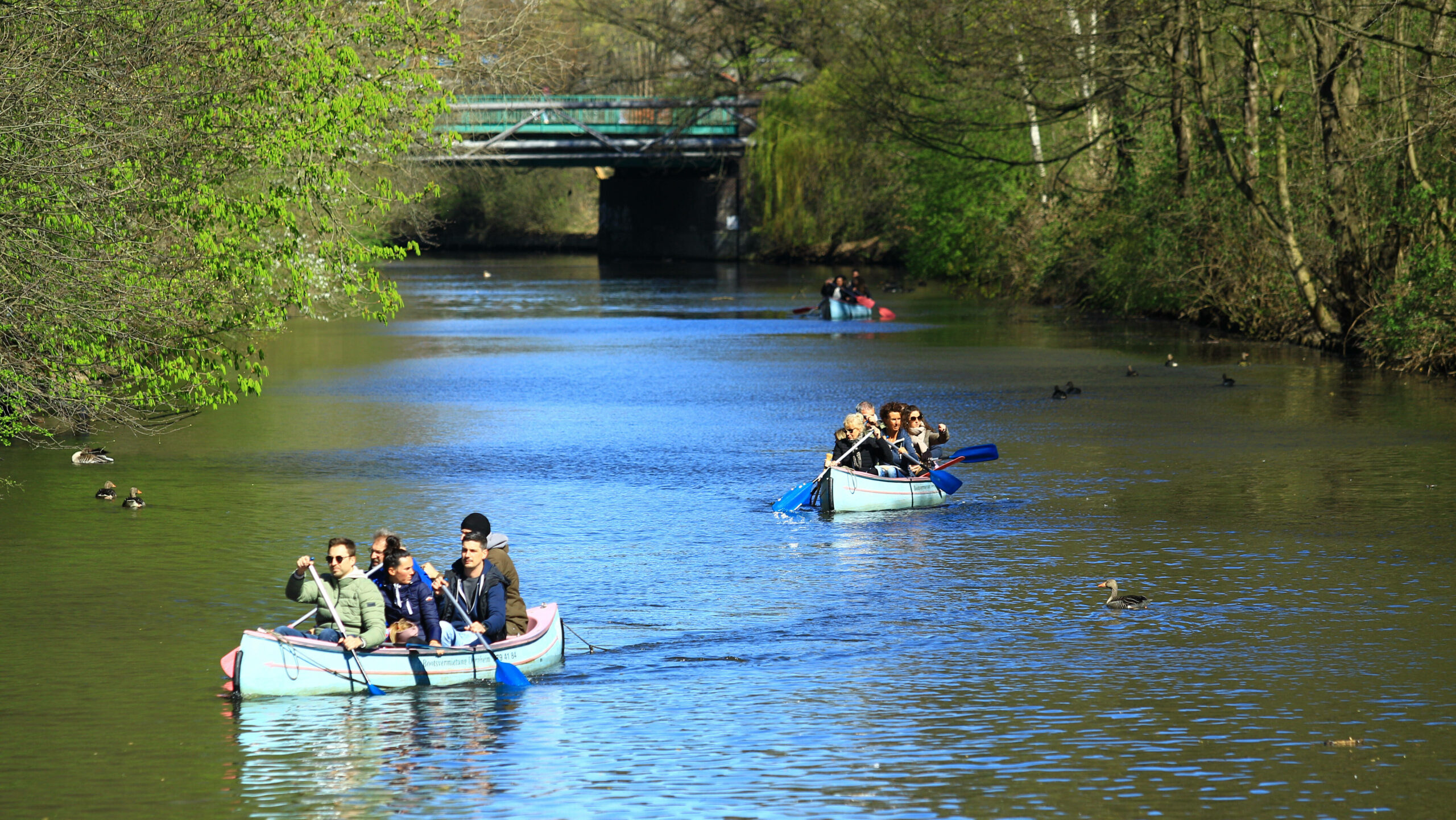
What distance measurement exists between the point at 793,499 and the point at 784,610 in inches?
192

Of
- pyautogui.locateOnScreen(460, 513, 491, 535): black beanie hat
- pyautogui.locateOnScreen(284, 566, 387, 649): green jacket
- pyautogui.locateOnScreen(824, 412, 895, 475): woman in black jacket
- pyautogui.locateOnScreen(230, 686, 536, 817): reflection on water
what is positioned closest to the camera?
pyautogui.locateOnScreen(230, 686, 536, 817): reflection on water

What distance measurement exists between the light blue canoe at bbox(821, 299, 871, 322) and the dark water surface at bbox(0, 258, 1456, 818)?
17991 mm

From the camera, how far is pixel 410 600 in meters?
12.3

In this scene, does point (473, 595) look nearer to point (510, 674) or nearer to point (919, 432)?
point (510, 674)

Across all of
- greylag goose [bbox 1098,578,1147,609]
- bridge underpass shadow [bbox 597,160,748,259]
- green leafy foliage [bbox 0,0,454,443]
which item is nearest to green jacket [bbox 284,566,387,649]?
green leafy foliage [bbox 0,0,454,443]

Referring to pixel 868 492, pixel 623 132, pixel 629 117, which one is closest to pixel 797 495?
pixel 868 492

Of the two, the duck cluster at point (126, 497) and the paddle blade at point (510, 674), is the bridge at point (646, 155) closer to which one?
the duck cluster at point (126, 497)

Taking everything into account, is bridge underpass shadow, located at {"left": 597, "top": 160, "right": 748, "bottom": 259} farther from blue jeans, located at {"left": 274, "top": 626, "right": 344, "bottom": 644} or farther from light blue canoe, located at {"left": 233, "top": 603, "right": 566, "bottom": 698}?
blue jeans, located at {"left": 274, "top": 626, "right": 344, "bottom": 644}

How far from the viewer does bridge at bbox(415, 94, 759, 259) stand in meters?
68.8

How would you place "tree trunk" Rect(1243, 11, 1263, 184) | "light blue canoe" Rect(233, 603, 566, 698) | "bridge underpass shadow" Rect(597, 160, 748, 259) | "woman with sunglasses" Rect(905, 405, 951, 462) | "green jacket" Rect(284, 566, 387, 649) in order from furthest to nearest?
"bridge underpass shadow" Rect(597, 160, 748, 259) < "tree trunk" Rect(1243, 11, 1263, 184) < "woman with sunglasses" Rect(905, 405, 951, 462) < "green jacket" Rect(284, 566, 387, 649) < "light blue canoe" Rect(233, 603, 566, 698)

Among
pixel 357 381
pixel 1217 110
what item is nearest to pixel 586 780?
pixel 357 381

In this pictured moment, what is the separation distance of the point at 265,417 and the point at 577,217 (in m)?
78.3

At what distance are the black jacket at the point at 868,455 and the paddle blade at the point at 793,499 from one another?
1.70 ft

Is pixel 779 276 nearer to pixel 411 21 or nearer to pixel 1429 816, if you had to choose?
pixel 411 21
